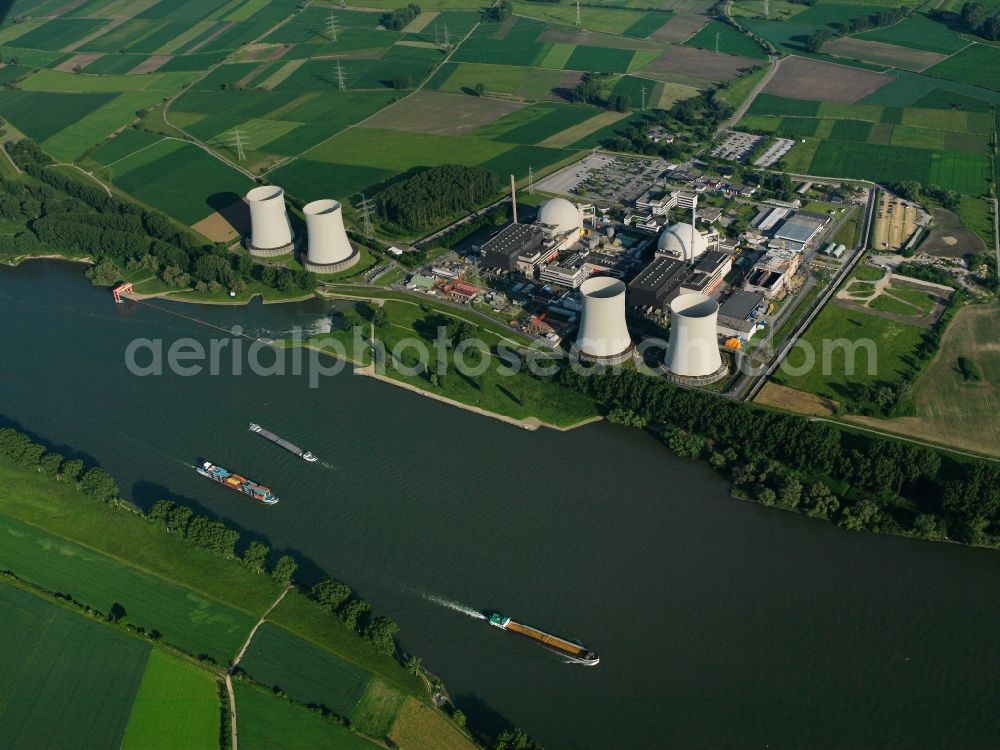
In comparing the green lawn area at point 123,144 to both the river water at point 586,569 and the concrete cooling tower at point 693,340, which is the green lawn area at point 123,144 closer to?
the river water at point 586,569

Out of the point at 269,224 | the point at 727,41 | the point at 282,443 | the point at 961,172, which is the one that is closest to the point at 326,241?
the point at 269,224

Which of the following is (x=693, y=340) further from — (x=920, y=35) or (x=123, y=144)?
(x=920, y=35)

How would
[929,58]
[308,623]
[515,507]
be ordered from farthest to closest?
[929,58], [515,507], [308,623]

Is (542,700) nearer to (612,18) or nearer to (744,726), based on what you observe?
(744,726)

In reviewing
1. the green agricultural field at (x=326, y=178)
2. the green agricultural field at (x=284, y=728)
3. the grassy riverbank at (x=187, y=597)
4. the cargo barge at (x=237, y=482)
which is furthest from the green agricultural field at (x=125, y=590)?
the green agricultural field at (x=326, y=178)

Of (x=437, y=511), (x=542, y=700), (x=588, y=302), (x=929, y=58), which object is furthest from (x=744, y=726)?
(x=929, y=58)

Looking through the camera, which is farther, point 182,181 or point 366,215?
point 182,181

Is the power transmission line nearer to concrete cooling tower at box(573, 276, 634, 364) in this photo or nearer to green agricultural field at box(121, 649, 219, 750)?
concrete cooling tower at box(573, 276, 634, 364)
